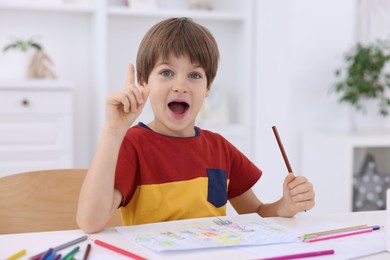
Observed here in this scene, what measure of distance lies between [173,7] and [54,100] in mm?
1097

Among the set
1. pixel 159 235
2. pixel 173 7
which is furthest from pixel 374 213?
pixel 173 7

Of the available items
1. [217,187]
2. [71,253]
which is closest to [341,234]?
[217,187]

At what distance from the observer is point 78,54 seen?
12.2 feet

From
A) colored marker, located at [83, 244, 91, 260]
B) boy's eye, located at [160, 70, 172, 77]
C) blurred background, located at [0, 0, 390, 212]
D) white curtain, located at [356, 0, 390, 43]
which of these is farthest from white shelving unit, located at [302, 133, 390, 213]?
colored marker, located at [83, 244, 91, 260]

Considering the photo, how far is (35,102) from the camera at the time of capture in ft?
10.5

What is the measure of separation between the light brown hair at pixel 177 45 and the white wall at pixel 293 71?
7.65 feet

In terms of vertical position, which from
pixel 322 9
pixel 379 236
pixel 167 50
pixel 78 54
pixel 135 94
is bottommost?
pixel 379 236

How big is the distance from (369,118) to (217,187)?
9.45ft

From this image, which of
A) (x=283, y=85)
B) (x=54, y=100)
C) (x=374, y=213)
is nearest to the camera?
(x=374, y=213)

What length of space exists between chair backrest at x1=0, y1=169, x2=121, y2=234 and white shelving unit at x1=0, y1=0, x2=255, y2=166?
6.75 feet

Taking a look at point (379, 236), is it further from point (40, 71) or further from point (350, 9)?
point (350, 9)

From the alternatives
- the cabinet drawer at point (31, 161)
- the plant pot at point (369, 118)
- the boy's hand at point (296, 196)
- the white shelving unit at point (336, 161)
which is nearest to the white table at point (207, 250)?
the boy's hand at point (296, 196)

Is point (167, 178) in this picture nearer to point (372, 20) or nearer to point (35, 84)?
point (35, 84)

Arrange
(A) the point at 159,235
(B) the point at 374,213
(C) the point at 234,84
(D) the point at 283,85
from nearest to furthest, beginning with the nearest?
(A) the point at 159,235, (B) the point at 374,213, (D) the point at 283,85, (C) the point at 234,84
